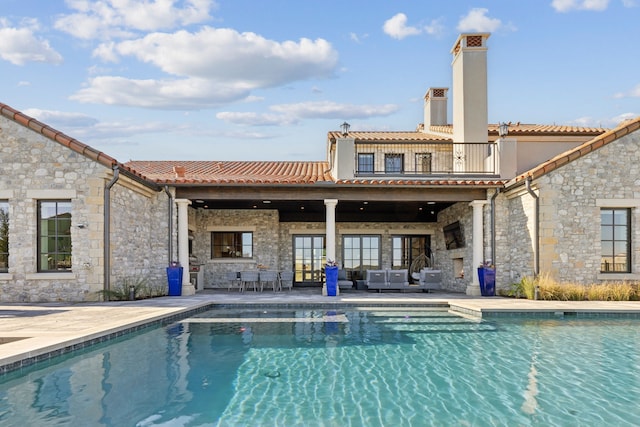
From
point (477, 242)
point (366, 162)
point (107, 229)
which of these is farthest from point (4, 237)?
point (477, 242)

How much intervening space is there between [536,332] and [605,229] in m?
5.62

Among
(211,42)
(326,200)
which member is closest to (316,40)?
(211,42)

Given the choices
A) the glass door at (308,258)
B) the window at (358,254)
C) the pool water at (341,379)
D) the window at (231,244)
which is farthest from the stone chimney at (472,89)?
the pool water at (341,379)

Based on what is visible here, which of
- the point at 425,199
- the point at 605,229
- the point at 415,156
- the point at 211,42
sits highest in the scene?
the point at 211,42

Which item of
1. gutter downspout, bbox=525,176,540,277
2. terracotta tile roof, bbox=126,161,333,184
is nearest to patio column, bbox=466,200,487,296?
gutter downspout, bbox=525,176,540,277

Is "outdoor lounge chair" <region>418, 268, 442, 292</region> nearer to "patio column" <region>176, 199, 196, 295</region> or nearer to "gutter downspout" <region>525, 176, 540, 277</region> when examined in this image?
"gutter downspout" <region>525, 176, 540, 277</region>

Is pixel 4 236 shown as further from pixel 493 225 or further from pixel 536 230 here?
pixel 536 230

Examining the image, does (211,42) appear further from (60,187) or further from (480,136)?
(480,136)

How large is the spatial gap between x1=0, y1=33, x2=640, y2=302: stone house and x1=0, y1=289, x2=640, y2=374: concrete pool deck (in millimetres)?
1369

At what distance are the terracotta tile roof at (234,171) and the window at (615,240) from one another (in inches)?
300

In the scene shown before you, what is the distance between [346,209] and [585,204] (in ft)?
26.6

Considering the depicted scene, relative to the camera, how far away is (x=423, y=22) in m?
11.5

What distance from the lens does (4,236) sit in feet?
37.6

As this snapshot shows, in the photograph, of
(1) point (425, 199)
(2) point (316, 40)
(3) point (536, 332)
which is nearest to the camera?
(3) point (536, 332)
